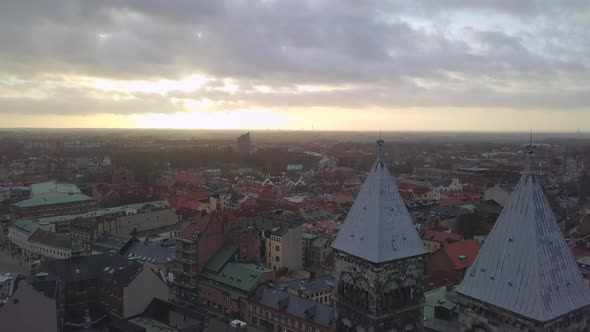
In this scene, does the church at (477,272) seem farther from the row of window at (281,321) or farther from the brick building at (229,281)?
the brick building at (229,281)

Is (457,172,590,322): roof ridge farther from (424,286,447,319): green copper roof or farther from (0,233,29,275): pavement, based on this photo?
(0,233,29,275): pavement

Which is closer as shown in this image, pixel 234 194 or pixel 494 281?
pixel 494 281

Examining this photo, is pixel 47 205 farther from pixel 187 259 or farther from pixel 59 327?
pixel 59 327

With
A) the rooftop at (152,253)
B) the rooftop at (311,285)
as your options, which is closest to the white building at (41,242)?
the rooftop at (152,253)

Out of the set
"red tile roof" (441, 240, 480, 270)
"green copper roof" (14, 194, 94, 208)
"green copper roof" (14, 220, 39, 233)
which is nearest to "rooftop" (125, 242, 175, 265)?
"green copper roof" (14, 220, 39, 233)

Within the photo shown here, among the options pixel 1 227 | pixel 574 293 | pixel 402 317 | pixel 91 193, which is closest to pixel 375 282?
pixel 402 317

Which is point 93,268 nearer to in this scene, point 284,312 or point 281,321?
point 281,321
